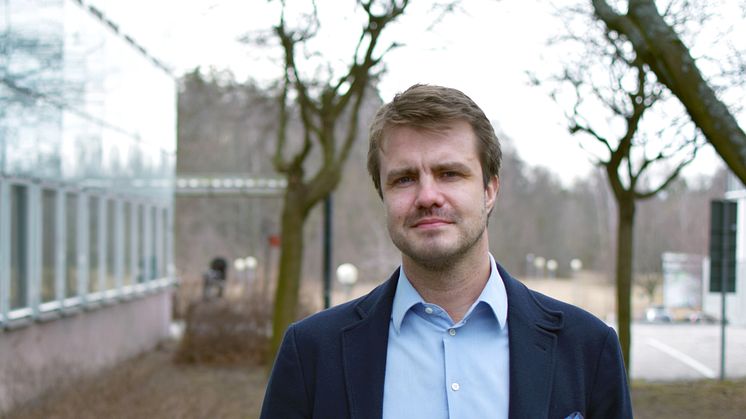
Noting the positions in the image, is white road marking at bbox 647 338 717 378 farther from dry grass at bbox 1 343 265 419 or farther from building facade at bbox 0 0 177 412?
building facade at bbox 0 0 177 412

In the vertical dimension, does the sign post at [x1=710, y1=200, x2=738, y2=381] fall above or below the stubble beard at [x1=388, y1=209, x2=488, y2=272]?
below

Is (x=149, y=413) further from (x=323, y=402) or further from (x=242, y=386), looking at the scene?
(x=323, y=402)

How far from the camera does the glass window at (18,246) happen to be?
1304cm

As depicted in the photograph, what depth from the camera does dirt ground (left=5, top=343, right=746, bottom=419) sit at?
372 inches

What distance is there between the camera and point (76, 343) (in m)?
16.3

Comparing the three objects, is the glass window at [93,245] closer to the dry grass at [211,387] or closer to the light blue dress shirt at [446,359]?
the dry grass at [211,387]

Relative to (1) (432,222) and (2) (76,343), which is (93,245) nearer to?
(2) (76,343)

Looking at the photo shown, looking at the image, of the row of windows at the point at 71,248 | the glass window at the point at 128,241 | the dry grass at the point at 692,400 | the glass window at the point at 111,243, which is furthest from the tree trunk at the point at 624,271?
the glass window at the point at 128,241

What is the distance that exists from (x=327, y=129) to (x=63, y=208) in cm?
424

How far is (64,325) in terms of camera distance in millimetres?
15484

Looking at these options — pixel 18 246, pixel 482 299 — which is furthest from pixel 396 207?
pixel 18 246

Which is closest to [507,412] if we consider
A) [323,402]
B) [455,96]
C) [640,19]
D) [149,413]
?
[323,402]

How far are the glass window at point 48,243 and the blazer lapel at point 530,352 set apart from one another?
1286cm

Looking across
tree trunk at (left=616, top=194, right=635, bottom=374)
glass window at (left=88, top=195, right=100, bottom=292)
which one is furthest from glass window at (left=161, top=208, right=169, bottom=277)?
tree trunk at (left=616, top=194, right=635, bottom=374)
